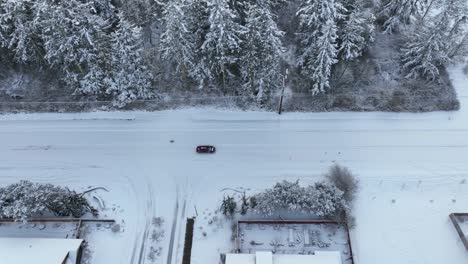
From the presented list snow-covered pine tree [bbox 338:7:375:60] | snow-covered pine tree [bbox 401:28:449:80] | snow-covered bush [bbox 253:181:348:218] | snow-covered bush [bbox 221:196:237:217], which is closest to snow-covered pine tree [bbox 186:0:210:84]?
snow-covered pine tree [bbox 338:7:375:60]

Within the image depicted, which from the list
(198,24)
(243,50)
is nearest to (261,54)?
(243,50)

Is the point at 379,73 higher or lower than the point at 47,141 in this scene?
higher

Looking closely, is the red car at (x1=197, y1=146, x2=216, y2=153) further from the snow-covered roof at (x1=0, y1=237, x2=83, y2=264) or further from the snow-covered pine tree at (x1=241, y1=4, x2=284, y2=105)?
the snow-covered roof at (x1=0, y1=237, x2=83, y2=264)

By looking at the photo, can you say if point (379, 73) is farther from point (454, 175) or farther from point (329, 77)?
point (454, 175)

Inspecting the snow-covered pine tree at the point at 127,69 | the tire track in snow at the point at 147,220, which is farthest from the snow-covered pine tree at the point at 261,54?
Answer: the tire track in snow at the point at 147,220

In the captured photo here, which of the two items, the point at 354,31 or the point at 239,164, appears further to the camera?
the point at 239,164

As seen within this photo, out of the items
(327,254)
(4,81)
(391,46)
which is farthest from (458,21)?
(4,81)

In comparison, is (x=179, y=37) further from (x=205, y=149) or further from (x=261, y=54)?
(x=205, y=149)

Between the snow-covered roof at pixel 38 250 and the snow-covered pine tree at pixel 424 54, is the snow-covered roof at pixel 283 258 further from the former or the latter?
the snow-covered pine tree at pixel 424 54

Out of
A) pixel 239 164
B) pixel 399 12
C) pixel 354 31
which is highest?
pixel 399 12
